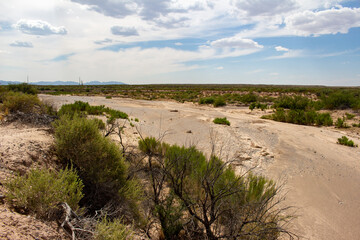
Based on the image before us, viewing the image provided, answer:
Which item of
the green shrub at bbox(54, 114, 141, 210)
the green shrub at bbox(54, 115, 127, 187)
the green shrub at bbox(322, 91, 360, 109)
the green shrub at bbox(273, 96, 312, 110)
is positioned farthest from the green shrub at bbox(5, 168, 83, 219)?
the green shrub at bbox(322, 91, 360, 109)

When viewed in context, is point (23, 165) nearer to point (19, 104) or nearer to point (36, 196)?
point (36, 196)

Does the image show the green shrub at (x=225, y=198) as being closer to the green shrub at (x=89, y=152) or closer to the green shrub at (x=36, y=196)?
the green shrub at (x=89, y=152)

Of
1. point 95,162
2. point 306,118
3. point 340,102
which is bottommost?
point 306,118

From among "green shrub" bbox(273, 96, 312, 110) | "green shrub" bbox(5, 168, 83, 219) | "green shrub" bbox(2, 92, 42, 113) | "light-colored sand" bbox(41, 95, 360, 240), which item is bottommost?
"light-colored sand" bbox(41, 95, 360, 240)

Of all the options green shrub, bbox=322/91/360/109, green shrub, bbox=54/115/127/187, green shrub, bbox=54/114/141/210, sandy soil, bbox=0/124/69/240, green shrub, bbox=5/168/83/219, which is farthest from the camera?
green shrub, bbox=322/91/360/109

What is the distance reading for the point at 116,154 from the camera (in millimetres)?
4816

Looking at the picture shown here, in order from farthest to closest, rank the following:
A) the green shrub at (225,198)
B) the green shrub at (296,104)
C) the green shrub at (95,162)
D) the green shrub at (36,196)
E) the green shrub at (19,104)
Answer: the green shrub at (296,104)
the green shrub at (19,104)
the green shrub at (95,162)
the green shrub at (225,198)
the green shrub at (36,196)

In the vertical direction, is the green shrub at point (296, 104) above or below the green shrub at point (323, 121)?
above

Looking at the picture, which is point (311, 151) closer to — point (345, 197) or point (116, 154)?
point (345, 197)

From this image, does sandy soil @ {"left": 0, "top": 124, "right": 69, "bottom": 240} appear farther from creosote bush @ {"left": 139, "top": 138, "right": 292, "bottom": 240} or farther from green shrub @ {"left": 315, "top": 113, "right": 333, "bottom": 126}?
green shrub @ {"left": 315, "top": 113, "right": 333, "bottom": 126}

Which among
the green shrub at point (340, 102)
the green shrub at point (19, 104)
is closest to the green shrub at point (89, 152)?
the green shrub at point (19, 104)

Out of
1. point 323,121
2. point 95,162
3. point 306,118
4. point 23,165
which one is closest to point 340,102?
point 323,121

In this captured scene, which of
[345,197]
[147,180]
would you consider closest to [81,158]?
[147,180]

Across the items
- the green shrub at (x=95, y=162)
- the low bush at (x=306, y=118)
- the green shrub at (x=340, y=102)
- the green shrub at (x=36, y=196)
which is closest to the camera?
the green shrub at (x=36, y=196)
